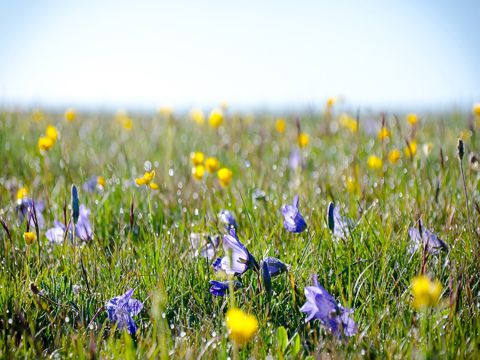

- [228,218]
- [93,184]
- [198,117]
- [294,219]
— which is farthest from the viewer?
[198,117]

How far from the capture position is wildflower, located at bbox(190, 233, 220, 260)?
7.51ft

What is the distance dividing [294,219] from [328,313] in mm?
641

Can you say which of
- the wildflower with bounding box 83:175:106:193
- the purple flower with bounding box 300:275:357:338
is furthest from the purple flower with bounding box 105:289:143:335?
the wildflower with bounding box 83:175:106:193

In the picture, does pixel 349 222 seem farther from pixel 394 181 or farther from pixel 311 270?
pixel 394 181

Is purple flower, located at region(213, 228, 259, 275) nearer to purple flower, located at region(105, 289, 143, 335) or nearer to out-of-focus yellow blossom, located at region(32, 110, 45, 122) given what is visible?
purple flower, located at region(105, 289, 143, 335)

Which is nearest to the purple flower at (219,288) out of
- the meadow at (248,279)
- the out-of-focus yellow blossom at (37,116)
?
the meadow at (248,279)

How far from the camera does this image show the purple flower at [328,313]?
1.79m

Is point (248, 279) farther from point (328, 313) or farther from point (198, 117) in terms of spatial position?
point (198, 117)

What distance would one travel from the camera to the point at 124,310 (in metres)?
1.94

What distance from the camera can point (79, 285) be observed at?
214 centimetres


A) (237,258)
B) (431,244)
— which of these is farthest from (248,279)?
(431,244)

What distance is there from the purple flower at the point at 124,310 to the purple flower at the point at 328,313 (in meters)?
0.61

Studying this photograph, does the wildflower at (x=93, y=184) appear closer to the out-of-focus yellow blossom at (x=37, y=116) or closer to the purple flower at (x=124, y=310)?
the purple flower at (x=124, y=310)

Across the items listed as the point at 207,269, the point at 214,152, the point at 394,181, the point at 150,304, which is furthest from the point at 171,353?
the point at 214,152
